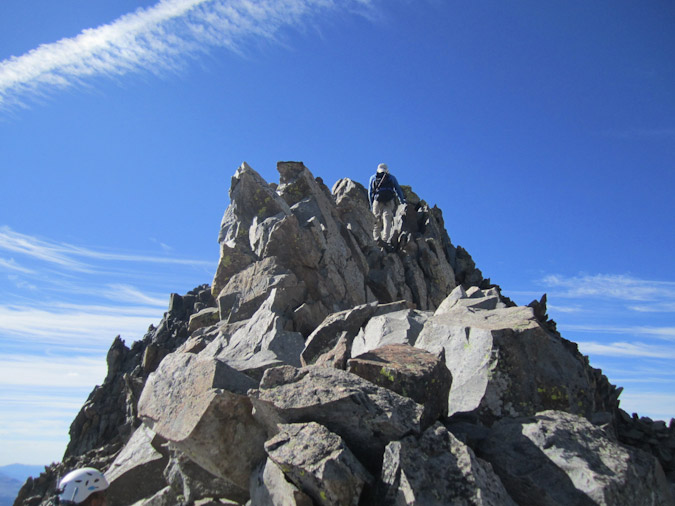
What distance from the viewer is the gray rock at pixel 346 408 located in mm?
10453

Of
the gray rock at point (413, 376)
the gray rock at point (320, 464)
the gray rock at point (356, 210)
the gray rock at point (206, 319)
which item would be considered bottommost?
the gray rock at point (320, 464)

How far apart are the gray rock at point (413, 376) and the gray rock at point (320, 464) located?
2.35 meters

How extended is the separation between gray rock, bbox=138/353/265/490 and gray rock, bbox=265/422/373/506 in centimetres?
220

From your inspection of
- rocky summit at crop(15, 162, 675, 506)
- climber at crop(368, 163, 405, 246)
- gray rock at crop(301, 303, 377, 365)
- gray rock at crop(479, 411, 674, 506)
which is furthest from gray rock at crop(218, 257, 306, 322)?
climber at crop(368, 163, 405, 246)

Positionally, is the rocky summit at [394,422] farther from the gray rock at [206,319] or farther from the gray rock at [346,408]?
the gray rock at [206,319]

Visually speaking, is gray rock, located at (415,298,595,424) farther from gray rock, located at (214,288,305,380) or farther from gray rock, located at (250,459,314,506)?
gray rock, located at (214,288,305,380)

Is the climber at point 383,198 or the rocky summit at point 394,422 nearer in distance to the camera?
the rocky summit at point 394,422

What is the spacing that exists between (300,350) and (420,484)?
11552mm

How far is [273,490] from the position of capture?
10.9m

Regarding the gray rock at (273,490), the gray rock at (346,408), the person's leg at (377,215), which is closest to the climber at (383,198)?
the person's leg at (377,215)

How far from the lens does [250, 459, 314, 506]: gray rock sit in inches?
379

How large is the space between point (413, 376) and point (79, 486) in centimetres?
832

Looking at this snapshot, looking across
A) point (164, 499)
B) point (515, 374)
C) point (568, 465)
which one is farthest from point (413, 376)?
point (164, 499)

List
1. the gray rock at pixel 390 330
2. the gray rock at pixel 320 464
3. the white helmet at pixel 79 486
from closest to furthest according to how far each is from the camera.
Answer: the gray rock at pixel 320 464 → the white helmet at pixel 79 486 → the gray rock at pixel 390 330
